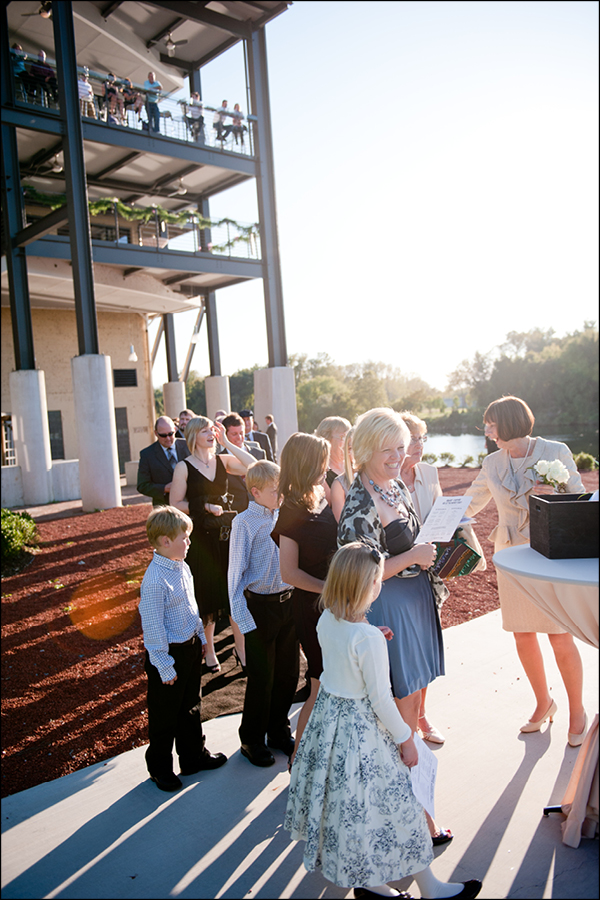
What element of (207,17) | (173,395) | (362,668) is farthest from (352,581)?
(173,395)

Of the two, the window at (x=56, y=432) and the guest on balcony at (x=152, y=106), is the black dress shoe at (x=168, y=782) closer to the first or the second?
the guest on balcony at (x=152, y=106)

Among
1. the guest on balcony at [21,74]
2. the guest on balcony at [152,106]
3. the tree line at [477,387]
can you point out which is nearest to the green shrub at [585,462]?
the guest on balcony at [152,106]

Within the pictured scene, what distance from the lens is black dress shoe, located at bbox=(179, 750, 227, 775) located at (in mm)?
3615

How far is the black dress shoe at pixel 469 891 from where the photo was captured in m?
2.44

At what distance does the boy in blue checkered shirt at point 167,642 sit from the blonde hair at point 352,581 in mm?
1319

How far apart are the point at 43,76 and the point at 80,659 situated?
15677 mm

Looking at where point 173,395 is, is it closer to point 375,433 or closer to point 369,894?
point 375,433

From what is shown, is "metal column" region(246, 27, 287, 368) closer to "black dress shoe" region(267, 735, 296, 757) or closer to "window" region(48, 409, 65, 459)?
"window" region(48, 409, 65, 459)

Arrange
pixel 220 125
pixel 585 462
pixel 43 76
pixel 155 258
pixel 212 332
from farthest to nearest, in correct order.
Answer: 1. pixel 212 332
2. pixel 155 258
3. pixel 585 462
4. pixel 220 125
5. pixel 43 76

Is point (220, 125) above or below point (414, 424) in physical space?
above

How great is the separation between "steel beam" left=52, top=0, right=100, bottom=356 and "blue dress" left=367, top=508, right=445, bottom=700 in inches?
533

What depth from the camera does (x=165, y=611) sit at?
345 centimetres

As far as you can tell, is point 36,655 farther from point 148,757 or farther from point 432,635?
point 432,635

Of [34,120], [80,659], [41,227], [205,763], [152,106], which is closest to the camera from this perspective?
[205,763]
